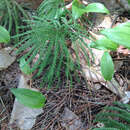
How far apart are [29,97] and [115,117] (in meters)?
0.48

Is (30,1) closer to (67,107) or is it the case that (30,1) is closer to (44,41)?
(44,41)

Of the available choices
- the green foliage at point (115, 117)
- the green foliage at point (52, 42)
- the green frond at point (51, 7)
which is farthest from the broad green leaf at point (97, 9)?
the green foliage at point (115, 117)

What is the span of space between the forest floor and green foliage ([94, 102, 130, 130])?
0.19 feet

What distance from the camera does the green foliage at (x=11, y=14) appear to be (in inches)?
49.6

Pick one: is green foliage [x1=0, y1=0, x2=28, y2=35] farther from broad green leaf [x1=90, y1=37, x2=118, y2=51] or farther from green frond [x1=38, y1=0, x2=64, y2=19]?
broad green leaf [x1=90, y1=37, x2=118, y2=51]

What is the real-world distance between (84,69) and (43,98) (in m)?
0.32

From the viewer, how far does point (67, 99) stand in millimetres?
1121

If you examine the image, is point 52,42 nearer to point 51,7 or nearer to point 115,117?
point 51,7

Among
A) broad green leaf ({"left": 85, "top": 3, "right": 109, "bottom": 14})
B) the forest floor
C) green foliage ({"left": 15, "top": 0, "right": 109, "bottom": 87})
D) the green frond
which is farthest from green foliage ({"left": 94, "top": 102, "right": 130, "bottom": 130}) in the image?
the green frond

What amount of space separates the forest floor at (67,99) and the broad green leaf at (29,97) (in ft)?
0.27

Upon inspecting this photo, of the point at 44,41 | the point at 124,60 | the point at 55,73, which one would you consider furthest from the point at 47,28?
the point at 124,60

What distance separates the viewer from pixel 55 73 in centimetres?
117

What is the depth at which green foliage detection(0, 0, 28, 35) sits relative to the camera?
1261 millimetres

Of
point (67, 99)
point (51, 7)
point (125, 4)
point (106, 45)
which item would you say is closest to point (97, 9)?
point (106, 45)
